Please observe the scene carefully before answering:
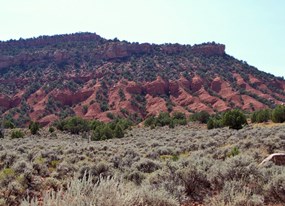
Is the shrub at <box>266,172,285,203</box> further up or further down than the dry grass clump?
further down

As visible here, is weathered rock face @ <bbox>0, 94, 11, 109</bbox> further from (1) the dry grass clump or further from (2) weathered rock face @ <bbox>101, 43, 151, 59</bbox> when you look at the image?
(1) the dry grass clump

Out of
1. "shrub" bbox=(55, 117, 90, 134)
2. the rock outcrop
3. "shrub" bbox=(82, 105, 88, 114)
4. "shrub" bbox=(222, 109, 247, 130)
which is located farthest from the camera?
"shrub" bbox=(82, 105, 88, 114)

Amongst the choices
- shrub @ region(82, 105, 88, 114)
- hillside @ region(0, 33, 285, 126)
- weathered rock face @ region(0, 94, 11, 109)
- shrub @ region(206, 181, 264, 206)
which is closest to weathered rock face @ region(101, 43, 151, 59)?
hillside @ region(0, 33, 285, 126)

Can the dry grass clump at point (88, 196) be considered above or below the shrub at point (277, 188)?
above

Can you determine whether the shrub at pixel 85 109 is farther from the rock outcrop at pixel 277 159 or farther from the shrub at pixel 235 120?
the rock outcrop at pixel 277 159

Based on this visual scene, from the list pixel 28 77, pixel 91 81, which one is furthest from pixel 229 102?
pixel 28 77

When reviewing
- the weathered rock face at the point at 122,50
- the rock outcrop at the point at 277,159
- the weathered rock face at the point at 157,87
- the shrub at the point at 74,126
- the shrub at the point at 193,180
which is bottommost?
the shrub at the point at 74,126

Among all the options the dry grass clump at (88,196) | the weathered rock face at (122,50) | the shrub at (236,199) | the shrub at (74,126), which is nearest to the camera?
the dry grass clump at (88,196)

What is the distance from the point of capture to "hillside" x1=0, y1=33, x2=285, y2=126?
273ft

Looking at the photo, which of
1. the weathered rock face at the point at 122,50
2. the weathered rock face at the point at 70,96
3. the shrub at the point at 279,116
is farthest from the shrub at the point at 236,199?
the weathered rock face at the point at 122,50

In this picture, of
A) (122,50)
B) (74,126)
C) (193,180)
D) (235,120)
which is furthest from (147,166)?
(122,50)

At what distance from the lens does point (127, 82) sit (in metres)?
90.4

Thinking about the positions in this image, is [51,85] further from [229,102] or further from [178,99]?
[229,102]

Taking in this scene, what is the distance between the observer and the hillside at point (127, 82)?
83.1 metres
